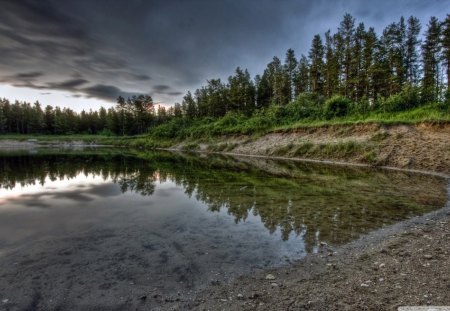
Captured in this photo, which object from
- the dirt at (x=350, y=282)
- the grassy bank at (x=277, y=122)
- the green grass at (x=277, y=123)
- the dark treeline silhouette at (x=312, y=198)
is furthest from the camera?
the grassy bank at (x=277, y=122)

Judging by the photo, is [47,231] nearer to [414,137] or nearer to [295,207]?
[295,207]

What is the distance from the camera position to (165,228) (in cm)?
869

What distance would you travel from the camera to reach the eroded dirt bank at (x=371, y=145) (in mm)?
22584

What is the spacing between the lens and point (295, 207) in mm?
11172

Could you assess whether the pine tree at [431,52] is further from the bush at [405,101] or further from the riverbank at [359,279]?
the riverbank at [359,279]

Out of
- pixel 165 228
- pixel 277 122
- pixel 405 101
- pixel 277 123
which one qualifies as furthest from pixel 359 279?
pixel 277 122

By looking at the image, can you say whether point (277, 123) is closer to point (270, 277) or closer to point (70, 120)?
point (270, 277)

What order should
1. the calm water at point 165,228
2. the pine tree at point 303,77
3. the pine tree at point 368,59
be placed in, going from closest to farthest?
1. the calm water at point 165,228
2. the pine tree at point 368,59
3. the pine tree at point 303,77

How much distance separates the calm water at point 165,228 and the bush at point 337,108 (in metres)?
22.6

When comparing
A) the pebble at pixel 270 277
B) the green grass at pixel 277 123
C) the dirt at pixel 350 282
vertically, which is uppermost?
the green grass at pixel 277 123

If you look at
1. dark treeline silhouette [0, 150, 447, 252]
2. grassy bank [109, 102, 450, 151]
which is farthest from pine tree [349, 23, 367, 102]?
dark treeline silhouette [0, 150, 447, 252]

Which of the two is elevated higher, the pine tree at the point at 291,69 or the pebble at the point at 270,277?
the pine tree at the point at 291,69

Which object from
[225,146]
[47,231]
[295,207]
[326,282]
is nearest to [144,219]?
[47,231]

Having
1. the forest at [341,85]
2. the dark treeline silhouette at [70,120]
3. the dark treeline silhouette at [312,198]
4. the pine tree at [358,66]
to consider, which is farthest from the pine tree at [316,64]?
the dark treeline silhouette at [70,120]
